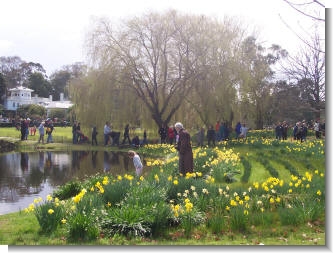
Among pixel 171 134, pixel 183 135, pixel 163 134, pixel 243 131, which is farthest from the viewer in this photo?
pixel 163 134

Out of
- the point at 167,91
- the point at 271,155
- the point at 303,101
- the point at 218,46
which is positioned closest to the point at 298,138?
the point at 271,155

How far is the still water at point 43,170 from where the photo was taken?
30.6 feet

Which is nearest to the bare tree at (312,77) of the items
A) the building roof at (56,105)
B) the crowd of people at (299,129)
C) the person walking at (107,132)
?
the crowd of people at (299,129)

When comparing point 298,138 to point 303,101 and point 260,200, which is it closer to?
point 303,101

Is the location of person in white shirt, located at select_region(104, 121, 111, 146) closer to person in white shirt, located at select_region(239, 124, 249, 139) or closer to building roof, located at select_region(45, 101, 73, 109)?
person in white shirt, located at select_region(239, 124, 249, 139)

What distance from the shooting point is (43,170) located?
13.4 m

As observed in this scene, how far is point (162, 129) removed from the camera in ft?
68.7

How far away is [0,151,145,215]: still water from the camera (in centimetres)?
931

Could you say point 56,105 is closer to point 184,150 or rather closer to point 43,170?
point 43,170

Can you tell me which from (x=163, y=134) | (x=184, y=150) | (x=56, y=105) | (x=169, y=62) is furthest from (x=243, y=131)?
(x=56, y=105)

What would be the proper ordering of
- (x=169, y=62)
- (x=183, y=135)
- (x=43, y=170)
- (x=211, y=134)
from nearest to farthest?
1. (x=183, y=135)
2. (x=43, y=170)
3. (x=211, y=134)
4. (x=169, y=62)

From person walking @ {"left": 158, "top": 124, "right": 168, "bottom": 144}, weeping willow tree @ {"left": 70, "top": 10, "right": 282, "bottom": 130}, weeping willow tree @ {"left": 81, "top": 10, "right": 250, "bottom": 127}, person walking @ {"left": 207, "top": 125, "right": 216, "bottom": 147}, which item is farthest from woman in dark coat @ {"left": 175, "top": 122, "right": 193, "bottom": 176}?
person walking @ {"left": 158, "top": 124, "right": 168, "bottom": 144}

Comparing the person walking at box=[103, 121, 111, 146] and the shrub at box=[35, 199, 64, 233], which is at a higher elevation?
the person walking at box=[103, 121, 111, 146]

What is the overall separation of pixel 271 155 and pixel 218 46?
999 centimetres
